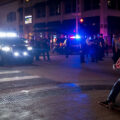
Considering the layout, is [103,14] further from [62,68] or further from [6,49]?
[62,68]

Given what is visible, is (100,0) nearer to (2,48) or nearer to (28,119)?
(2,48)

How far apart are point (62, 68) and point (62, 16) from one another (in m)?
25.2

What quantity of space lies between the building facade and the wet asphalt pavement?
1833 centimetres

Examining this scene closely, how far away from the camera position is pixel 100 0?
33281 mm

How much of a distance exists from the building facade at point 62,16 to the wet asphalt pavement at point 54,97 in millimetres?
18333

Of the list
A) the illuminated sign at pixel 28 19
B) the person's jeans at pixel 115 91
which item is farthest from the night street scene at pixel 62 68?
the illuminated sign at pixel 28 19

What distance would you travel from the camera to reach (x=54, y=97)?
7.71 m

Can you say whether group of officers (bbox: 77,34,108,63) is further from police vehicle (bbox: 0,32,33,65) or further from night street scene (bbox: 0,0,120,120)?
police vehicle (bbox: 0,32,33,65)

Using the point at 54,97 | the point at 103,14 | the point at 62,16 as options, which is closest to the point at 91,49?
the point at 54,97

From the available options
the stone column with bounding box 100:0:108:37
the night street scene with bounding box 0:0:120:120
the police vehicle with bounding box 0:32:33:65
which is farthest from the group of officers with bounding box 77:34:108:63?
the stone column with bounding box 100:0:108:37

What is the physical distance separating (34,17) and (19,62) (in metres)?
29.4

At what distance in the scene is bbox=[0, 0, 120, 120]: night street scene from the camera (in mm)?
6348

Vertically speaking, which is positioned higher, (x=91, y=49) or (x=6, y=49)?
(x=6, y=49)

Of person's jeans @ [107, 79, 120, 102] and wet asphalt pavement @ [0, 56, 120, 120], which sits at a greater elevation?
person's jeans @ [107, 79, 120, 102]
